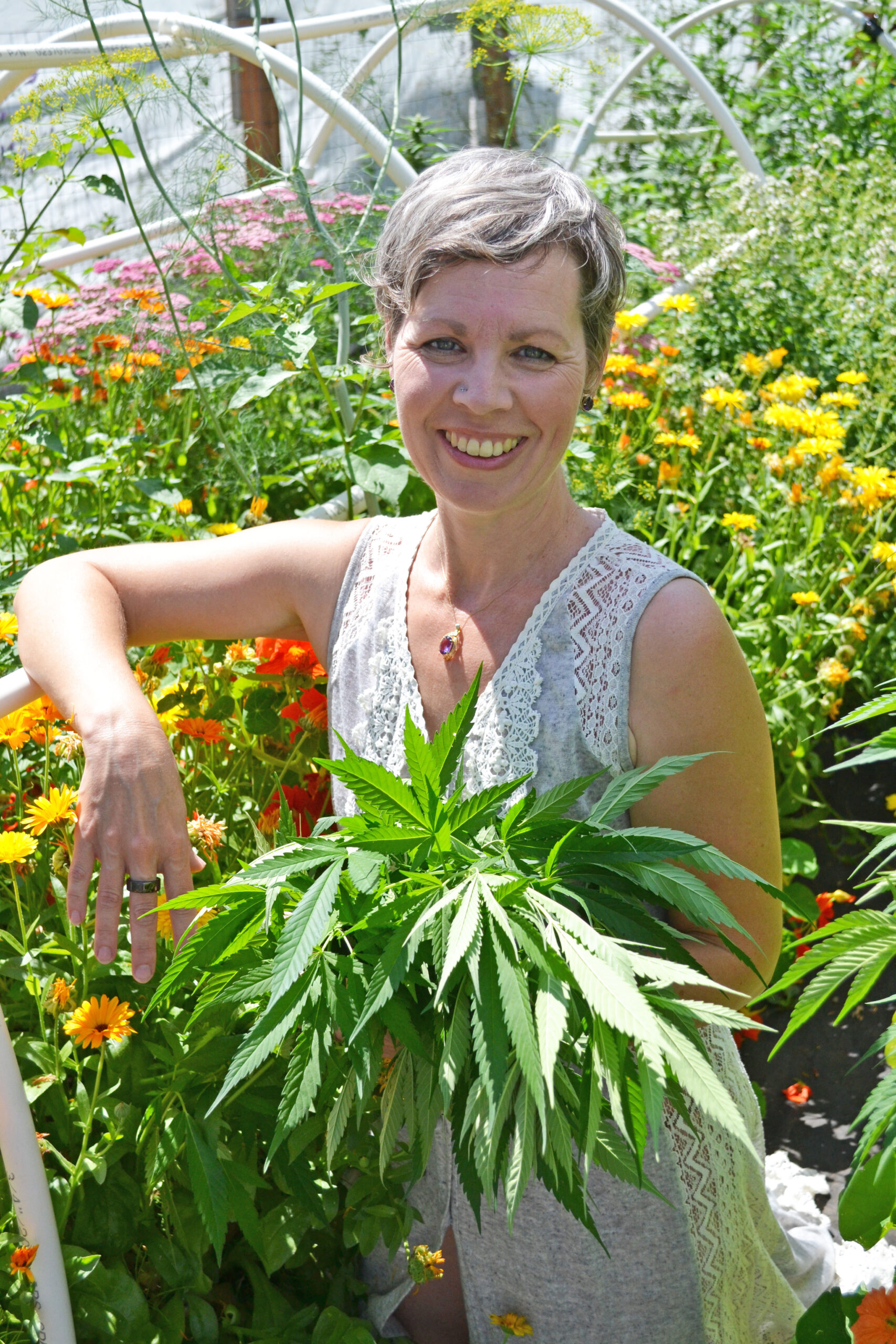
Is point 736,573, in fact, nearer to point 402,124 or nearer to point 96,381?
point 96,381

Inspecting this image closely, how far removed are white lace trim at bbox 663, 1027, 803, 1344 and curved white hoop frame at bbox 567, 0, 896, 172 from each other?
83.3 inches

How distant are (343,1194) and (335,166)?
4.85m

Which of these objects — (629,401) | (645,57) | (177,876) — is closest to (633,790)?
(177,876)

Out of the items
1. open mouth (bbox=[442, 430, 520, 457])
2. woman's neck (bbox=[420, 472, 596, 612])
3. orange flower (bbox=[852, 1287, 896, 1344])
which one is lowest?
orange flower (bbox=[852, 1287, 896, 1344])

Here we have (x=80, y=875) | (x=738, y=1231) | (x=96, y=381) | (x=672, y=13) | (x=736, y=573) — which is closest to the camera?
(x=80, y=875)

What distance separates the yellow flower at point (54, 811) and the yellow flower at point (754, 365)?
218cm

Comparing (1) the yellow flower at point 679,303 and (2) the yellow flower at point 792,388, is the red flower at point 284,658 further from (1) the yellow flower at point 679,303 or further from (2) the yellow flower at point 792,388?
(1) the yellow flower at point 679,303

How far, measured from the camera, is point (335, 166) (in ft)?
17.4

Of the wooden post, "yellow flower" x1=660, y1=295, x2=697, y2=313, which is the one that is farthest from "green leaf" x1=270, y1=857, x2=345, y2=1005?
the wooden post

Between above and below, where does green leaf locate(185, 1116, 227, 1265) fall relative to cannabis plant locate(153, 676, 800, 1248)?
below

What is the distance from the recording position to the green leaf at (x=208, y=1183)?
108cm

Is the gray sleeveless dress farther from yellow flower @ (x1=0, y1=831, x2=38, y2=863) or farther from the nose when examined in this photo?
yellow flower @ (x1=0, y1=831, x2=38, y2=863)

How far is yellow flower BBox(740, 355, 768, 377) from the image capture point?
2902 mm

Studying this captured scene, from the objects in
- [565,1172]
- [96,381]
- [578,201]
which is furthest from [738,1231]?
[96,381]
